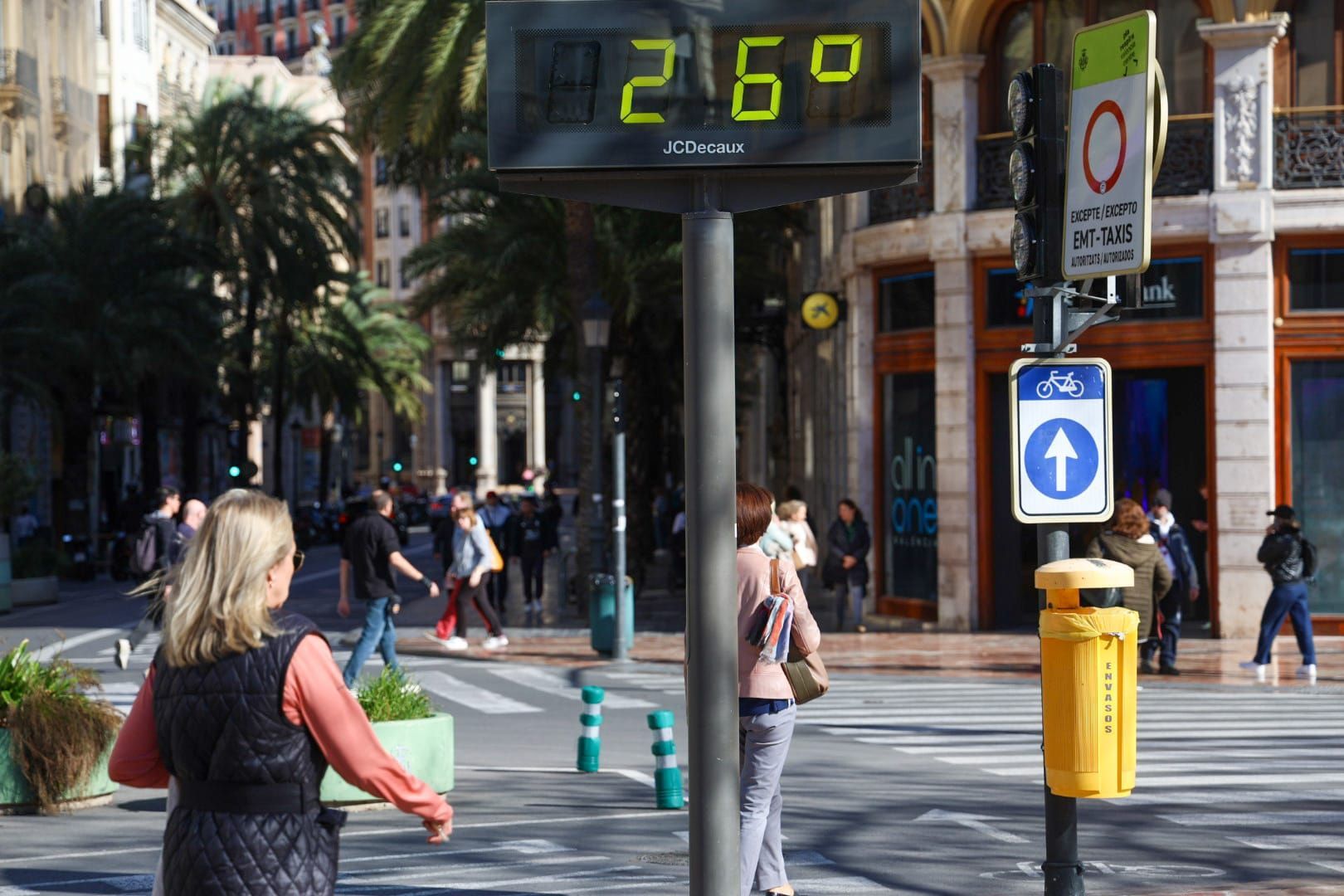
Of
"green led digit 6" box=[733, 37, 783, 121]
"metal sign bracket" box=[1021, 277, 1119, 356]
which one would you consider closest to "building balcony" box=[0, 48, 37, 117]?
"metal sign bracket" box=[1021, 277, 1119, 356]

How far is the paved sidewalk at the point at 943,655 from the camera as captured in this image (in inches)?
782

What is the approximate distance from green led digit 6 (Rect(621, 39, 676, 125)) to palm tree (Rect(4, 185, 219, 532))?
3822 cm

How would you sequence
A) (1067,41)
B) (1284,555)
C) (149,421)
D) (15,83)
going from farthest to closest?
(15,83), (149,421), (1067,41), (1284,555)

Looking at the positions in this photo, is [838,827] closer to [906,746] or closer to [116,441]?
[906,746]

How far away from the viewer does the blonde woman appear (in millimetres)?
4535

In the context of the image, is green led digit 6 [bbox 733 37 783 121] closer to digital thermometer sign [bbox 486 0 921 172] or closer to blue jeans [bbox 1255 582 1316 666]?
digital thermometer sign [bbox 486 0 921 172]

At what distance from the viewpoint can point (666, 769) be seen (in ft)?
37.5

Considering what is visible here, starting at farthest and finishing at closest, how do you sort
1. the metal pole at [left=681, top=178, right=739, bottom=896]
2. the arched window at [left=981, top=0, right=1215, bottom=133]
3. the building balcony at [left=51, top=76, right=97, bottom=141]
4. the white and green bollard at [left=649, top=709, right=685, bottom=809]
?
the building balcony at [left=51, top=76, right=97, bottom=141]
the arched window at [left=981, top=0, right=1215, bottom=133]
the white and green bollard at [left=649, top=709, right=685, bottom=809]
the metal pole at [left=681, top=178, right=739, bottom=896]

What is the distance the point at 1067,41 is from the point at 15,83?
37687mm

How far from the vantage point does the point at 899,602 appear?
27.1 m

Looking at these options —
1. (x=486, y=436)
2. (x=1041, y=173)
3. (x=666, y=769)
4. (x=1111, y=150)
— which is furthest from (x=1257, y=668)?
(x=486, y=436)

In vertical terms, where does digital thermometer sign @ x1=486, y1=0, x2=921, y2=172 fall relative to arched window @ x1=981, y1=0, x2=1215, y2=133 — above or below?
below

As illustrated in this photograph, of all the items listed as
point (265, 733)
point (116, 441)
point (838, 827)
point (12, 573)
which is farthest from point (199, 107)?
point (265, 733)

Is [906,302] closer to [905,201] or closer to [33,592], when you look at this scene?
[905,201]
